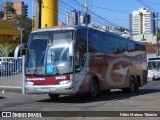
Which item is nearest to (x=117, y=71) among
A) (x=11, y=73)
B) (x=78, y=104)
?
(x=11, y=73)

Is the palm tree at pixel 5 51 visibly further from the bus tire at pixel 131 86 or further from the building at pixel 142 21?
the bus tire at pixel 131 86

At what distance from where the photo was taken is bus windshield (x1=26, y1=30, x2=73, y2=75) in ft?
57.6

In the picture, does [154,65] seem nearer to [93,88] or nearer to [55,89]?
[93,88]

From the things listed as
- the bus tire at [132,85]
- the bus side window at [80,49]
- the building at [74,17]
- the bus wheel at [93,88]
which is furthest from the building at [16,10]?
the bus side window at [80,49]

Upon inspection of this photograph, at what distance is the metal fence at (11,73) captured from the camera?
75.8ft

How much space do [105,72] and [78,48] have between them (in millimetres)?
3616

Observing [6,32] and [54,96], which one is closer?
[54,96]

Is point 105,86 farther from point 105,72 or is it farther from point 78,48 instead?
point 78,48

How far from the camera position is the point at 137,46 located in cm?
2803

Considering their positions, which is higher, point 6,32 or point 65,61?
point 6,32

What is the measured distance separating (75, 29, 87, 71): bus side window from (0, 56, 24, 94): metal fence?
557cm

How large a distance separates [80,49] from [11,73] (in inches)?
263

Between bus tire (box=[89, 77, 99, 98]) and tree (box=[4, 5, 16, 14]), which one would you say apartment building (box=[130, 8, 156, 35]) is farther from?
bus tire (box=[89, 77, 99, 98])

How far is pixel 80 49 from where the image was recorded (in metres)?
18.1
